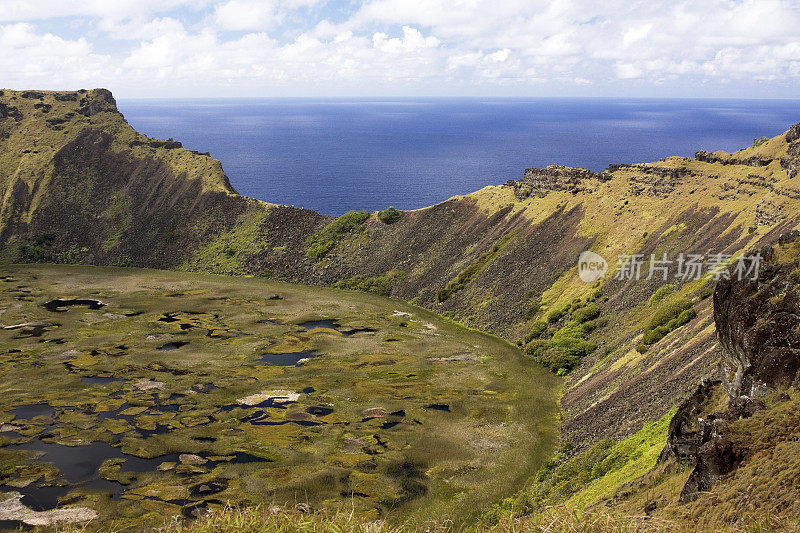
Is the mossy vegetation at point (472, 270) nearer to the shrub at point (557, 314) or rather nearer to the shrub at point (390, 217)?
the shrub at point (557, 314)

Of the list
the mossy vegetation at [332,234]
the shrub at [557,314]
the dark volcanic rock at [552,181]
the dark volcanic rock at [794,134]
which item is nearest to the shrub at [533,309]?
the shrub at [557,314]

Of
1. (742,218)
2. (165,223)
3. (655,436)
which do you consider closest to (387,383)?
(655,436)

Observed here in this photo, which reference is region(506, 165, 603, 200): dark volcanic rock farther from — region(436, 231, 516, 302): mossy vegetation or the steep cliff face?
region(436, 231, 516, 302): mossy vegetation

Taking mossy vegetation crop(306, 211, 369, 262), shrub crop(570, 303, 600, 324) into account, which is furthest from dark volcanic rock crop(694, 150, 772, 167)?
mossy vegetation crop(306, 211, 369, 262)

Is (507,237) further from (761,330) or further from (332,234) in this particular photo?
(761,330)

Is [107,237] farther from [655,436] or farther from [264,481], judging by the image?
[655,436]
